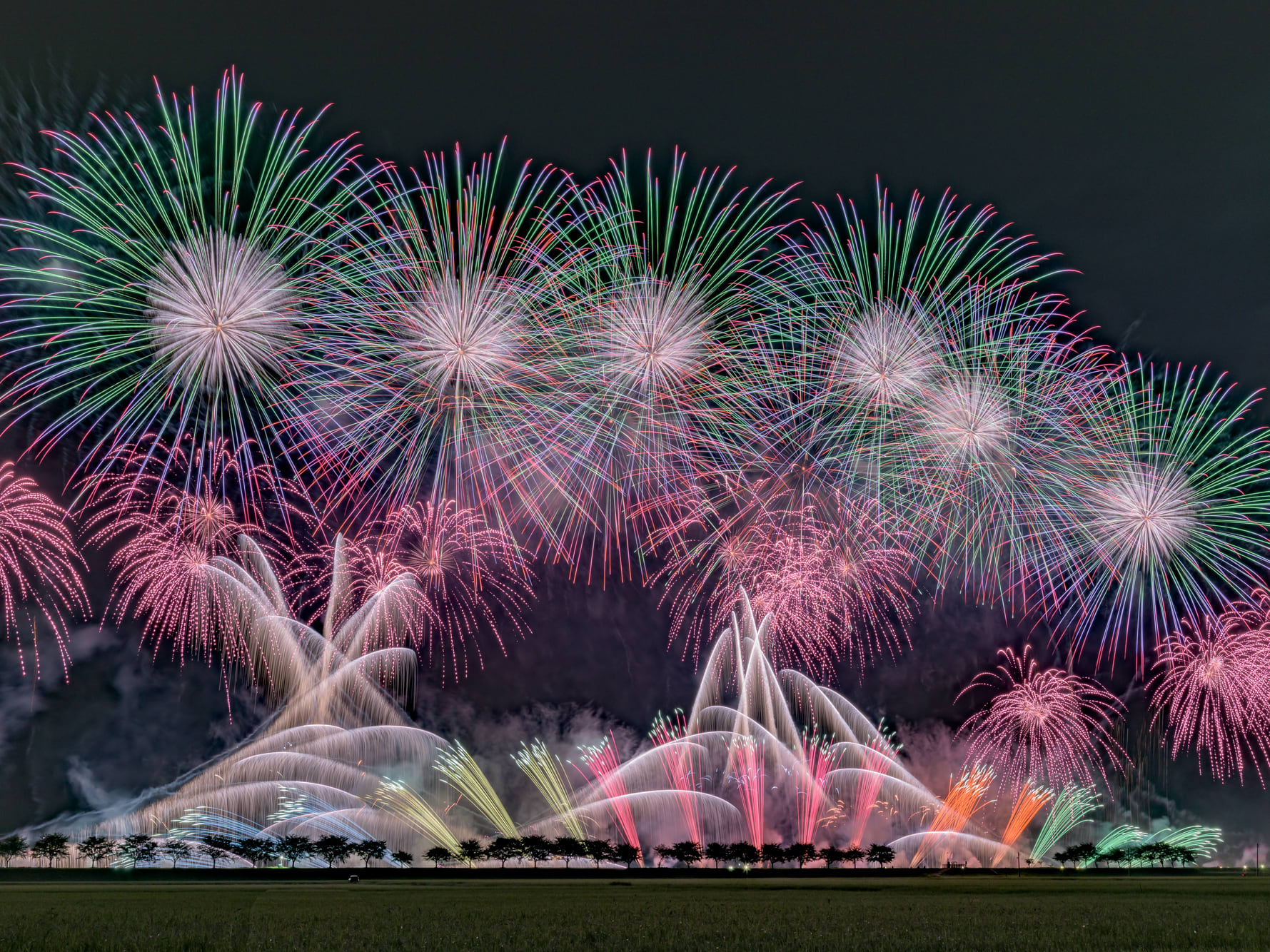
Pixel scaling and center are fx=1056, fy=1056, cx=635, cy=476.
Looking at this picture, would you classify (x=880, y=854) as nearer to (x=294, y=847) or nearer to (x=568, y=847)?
(x=568, y=847)

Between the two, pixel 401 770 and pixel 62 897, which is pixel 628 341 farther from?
pixel 401 770

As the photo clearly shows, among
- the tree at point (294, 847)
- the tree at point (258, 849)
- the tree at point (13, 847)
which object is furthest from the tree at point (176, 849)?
the tree at point (13, 847)

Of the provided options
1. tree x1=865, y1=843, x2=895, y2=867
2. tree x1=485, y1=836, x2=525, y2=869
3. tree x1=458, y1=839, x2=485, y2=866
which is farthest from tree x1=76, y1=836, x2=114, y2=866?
tree x1=865, y1=843, x2=895, y2=867

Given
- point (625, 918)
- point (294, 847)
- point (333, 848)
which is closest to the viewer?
point (625, 918)

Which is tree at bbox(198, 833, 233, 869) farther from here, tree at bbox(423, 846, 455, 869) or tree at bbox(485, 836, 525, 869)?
tree at bbox(485, 836, 525, 869)

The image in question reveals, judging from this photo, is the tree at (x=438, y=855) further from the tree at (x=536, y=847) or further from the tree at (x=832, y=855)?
the tree at (x=832, y=855)

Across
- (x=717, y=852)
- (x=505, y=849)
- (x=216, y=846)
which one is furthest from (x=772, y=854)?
(x=216, y=846)

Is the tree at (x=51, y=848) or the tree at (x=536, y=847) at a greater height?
the tree at (x=51, y=848)
